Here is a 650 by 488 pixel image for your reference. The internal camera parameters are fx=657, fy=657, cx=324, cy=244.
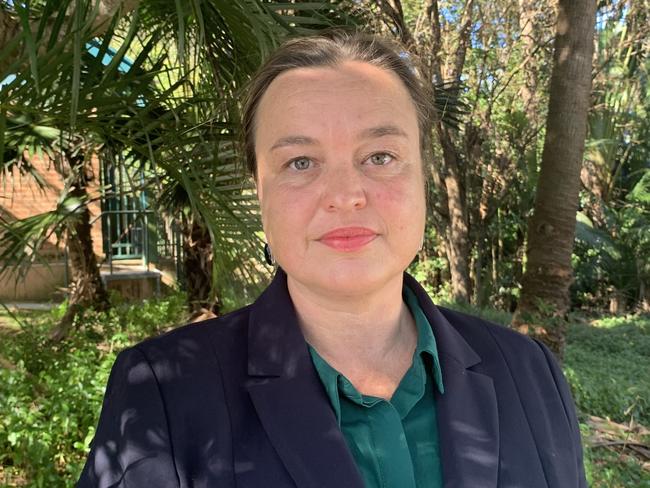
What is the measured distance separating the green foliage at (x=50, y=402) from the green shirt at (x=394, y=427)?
1.47 m

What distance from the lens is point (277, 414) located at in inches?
48.5

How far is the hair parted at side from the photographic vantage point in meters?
1.45

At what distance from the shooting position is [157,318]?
750 centimetres

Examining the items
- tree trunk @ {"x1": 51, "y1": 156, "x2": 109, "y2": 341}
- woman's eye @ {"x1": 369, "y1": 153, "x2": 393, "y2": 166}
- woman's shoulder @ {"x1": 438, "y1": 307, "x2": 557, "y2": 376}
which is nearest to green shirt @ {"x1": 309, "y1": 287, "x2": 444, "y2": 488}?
woman's shoulder @ {"x1": 438, "y1": 307, "x2": 557, "y2": 376}

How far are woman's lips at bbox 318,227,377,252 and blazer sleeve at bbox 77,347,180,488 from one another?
418 millimetres

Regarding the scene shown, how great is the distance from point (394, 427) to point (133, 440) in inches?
19.4

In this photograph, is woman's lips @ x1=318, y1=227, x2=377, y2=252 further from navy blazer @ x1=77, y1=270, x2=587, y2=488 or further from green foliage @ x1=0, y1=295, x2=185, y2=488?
green foliage @ x1=0, y1=295, x2=185, y2=488

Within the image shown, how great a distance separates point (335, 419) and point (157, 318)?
258 inches

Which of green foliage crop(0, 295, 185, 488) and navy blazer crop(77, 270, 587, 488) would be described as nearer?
navy blazer crop(77, 270, 587, 488)

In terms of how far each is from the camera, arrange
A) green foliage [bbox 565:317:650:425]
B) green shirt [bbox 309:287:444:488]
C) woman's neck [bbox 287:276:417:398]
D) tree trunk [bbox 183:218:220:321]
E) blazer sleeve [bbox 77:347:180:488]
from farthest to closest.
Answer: tree trunk [bbox 183:218:220:321]
green foliage [bbox 565:317:650:425]
woman's neck [bbox 287:276:417:398]
green shirt [bbox 309:287:444:488]
blazer sleeve [bbox 77:347:180:488]

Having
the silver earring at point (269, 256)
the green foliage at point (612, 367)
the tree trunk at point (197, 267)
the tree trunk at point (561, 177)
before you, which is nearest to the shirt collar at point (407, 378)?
the silver earring at point (269, 256)

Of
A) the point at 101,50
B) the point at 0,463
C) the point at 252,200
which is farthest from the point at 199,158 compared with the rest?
the point at 0,463

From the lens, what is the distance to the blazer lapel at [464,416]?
126cm

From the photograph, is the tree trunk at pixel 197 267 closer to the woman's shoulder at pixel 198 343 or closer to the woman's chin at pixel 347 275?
the woman's shoulder at pixel 198 343
